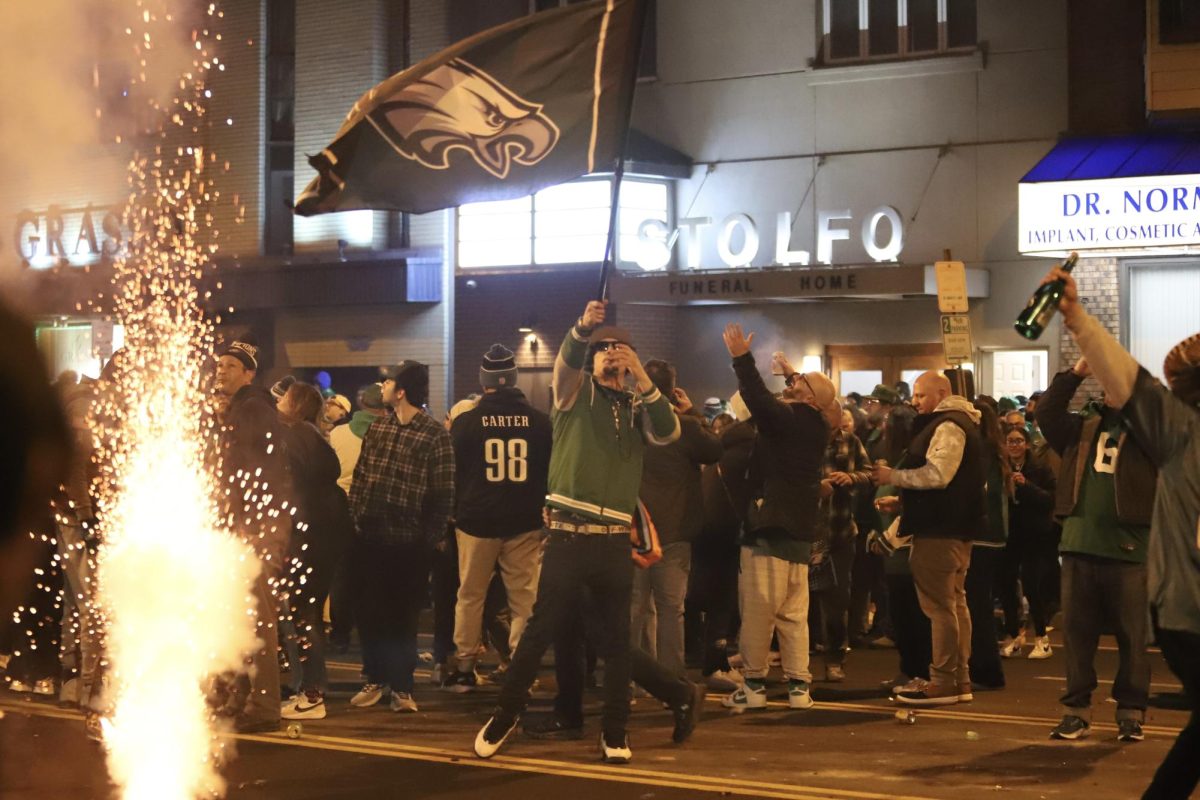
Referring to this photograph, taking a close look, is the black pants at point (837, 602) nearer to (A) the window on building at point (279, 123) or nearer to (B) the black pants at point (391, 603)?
(B) the black pants at point (391, 603)

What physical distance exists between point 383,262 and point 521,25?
16668 millimetres

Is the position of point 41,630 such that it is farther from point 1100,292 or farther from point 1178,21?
point 1178,21

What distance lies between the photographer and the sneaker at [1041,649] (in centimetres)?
1348

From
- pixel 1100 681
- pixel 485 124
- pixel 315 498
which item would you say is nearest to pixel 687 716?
pixel 315 498

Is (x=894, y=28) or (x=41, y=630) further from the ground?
(x=894, y=28)

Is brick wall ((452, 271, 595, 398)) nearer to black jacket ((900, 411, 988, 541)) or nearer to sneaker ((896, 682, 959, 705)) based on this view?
black jacket ((900, 411, 988, 541))

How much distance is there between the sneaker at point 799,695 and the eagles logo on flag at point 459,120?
3.78 m

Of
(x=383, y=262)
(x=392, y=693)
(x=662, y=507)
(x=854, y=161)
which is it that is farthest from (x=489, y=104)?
(x=383, y=262)

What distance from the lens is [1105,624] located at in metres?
9.55

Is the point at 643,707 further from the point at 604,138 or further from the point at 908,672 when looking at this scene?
the point at 604,138

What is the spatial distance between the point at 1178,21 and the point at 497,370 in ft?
39.1

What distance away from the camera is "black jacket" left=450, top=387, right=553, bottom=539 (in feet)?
37.1

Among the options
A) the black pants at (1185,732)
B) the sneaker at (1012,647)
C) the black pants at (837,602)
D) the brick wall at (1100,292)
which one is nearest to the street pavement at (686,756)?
the black pants at (1185,732)

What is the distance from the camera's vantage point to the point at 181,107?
1198 inches
